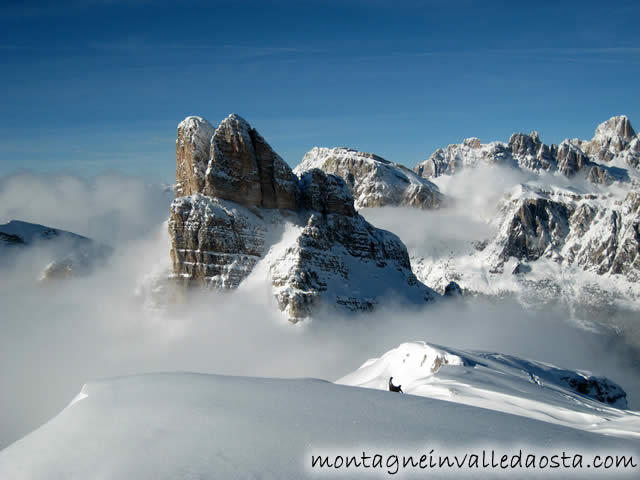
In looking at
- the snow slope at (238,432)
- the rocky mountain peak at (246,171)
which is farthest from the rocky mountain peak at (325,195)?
the snow slope at (238,432)

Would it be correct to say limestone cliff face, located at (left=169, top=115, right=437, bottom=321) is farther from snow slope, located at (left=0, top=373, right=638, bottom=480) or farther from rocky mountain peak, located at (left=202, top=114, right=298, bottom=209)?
snow slope, located at (left=0, top=373, right=638, bottom=480)

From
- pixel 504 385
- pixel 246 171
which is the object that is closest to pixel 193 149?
pixel 246 171

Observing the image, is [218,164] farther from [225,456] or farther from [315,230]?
[225,456]

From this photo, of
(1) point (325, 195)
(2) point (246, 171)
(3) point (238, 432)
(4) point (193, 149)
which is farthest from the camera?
(1) point (325, 195)

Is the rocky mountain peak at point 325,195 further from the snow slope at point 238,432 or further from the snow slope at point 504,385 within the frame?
the snow slope at point 238,432

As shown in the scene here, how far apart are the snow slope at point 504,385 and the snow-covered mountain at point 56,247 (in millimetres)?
125994

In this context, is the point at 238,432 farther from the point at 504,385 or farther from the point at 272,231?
the point at 272,231

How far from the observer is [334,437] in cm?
1034

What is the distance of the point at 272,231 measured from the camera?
99.8m

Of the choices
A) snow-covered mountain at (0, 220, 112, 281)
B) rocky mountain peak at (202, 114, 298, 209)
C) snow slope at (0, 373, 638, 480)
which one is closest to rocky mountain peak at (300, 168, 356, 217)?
rocky mountain peak at (202, 114, 298, 209)

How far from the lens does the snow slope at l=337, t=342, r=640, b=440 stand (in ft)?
64.7

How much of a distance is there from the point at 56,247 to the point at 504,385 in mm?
163756

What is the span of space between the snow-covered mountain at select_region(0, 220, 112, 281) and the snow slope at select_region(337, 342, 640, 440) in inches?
4960

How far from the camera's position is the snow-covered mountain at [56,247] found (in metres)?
147
